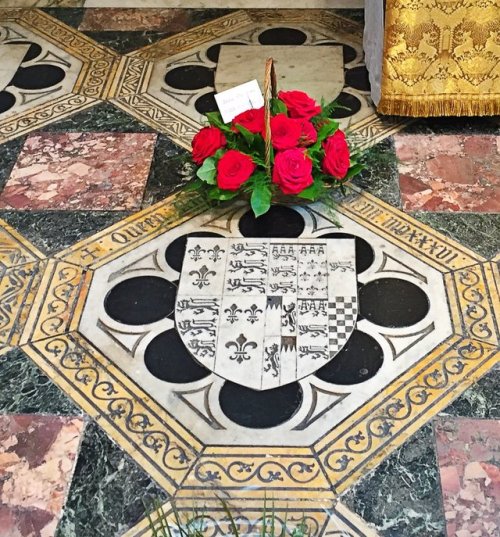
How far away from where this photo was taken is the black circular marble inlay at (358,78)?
2.66m

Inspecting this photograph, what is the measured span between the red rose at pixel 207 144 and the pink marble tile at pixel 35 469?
2.70ft

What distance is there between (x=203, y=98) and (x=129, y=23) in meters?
0.69

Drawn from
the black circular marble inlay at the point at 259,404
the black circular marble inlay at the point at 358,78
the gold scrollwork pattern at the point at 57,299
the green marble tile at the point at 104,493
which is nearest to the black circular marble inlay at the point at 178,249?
the gold scrollwork pattern at the point at 57,299

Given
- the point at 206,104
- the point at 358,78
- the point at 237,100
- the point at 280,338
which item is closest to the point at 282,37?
the point at 358,78

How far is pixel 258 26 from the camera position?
9.95ft

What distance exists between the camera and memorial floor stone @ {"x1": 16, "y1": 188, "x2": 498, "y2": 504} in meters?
1.62

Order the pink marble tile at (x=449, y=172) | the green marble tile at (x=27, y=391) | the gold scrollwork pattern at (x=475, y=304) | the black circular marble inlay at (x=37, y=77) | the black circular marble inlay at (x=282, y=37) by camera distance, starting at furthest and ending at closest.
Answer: the black circular marble inlay at (x=282, y=37) < the black circular marble inlay at (x=37, y=77) < the pink marble tile at (x=449, y=172) < the gold scrollwork pattern at (x=475, y=304) < the green marble tile at (x=27, y=391)

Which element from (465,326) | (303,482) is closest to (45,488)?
(303,482)

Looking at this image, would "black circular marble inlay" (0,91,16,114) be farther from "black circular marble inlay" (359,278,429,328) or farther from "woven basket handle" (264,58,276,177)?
"black circular marble inlay" (359,278,429,328)

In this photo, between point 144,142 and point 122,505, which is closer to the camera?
point 122,505

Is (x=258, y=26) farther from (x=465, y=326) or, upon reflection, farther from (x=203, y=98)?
(x=465, y=326)

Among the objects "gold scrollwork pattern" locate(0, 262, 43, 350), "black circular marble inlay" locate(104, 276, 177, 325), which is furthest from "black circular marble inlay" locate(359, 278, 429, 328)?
"gold scrollwork pattern" locate(0, 262, 43, 350)

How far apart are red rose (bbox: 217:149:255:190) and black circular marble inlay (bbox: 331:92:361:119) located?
1.89 ft

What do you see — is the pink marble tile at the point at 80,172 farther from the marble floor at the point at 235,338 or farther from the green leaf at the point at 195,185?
the green leaf at the point at 195,185
